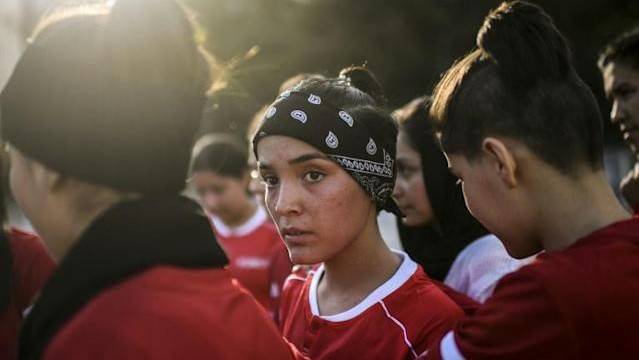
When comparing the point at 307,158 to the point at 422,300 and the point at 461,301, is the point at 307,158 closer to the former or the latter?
the point at 422,300

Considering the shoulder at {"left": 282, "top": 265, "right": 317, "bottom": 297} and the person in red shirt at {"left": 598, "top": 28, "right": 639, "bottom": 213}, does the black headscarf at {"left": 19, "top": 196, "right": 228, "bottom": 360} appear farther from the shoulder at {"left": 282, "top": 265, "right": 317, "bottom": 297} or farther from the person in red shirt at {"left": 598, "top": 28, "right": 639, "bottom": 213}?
the person in red shirt at {"left": 598, "top": 28, "right": 639, "bottom": 213}

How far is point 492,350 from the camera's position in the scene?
1822 millimetres

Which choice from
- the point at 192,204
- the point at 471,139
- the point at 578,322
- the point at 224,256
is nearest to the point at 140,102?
the point at 192,204

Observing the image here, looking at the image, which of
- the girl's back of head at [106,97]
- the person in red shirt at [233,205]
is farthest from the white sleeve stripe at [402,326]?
the person in red shirt at [233,205]

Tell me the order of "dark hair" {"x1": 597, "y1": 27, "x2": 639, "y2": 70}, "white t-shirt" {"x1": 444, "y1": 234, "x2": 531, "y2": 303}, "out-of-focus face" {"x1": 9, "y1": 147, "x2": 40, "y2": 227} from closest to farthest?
"out-of-focus face" {"x1": 9, "y1": 147, "x2": 40, "y2": 227} → "white t-shirt" {"x1": 444, "y1": 234, "x2": 531, "y2": 303} → "dark hair" {"x1": 597, "y1": 27, "x2": 639, "y2": 70}

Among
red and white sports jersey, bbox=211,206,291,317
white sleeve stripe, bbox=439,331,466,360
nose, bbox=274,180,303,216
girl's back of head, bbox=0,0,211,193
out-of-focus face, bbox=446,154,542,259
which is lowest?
red and white sports jersey, bbox=211,206,291,317

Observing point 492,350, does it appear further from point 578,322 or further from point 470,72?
point 470,72

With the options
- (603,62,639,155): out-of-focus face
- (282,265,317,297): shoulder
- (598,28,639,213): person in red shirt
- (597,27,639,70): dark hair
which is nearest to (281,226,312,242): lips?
(282,265,317,297): shoulder

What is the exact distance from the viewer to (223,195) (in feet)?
20.1

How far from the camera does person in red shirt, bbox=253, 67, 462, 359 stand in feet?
8.45

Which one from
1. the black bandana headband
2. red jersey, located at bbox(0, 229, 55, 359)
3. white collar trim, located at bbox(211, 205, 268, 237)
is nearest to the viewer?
red jersey, located at bbox(0, 229, 55, 359)

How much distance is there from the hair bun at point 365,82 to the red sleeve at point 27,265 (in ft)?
4.50

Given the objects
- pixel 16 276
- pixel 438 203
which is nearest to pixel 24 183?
pixel 16 276

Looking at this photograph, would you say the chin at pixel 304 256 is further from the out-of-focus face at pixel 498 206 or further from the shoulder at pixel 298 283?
the out-of-focus face at pixel 498 206
